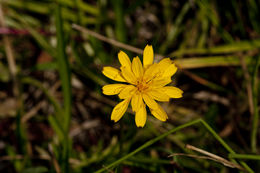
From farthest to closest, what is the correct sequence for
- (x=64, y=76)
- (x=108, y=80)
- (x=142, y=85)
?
A: (x=108, y=80) < (x=64, y=76) < (x=142, y=85)

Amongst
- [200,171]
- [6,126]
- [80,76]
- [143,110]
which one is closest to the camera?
[143,110]

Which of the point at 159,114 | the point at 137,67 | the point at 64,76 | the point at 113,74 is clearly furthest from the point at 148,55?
the point at 64,76

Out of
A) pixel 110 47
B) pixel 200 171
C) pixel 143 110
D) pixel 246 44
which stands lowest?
pixel 200 171

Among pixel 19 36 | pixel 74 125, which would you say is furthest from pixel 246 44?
pixel 19 36

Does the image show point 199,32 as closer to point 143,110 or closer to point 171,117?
point 171,117

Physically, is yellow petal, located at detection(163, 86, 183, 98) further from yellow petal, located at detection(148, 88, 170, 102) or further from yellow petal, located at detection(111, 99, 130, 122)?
yellow petal, located at detection(111, 99, 130, 122)

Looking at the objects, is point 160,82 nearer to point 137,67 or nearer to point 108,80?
point 137,67
